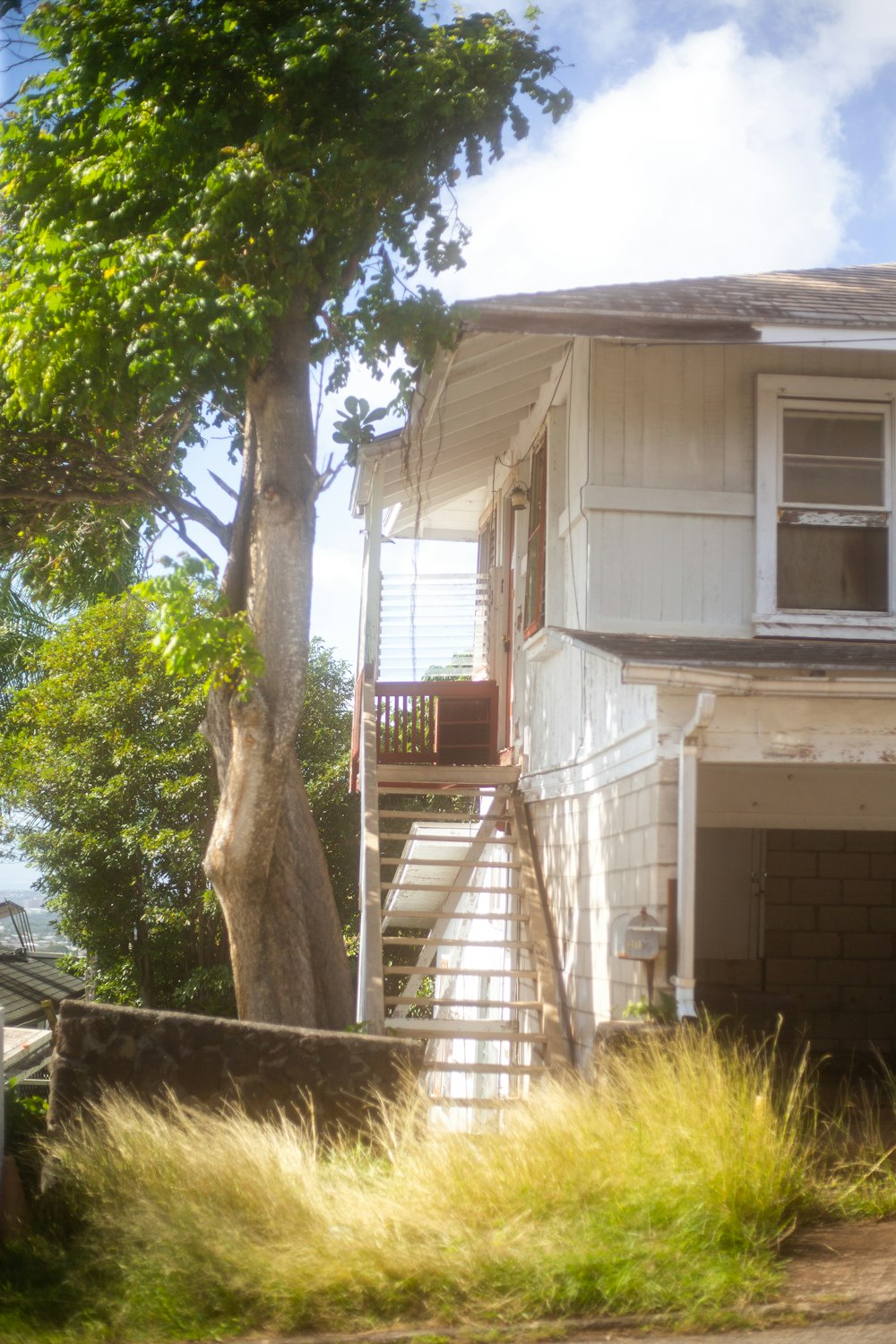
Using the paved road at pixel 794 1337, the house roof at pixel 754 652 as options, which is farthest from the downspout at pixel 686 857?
the paved road at pixel 794 1337

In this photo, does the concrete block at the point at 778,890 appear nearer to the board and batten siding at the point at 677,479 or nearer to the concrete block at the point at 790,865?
the concrete block at the point at 790,865

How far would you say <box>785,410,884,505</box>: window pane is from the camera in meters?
8.73

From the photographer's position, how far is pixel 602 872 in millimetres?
8523

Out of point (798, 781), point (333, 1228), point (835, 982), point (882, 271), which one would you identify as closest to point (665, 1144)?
point (333, 1228)

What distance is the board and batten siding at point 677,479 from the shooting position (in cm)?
859

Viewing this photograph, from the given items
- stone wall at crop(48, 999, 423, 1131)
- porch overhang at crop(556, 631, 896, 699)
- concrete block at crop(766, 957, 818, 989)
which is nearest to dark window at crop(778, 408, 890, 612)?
porch overhang at crop(556, 631, 896, 699)

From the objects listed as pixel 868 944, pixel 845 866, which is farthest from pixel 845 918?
pixel 845 866

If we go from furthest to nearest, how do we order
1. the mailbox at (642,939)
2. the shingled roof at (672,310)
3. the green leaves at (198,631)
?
the green leaves at (198,631), the shingled roof at (672,310), the mailbox at (642,939)

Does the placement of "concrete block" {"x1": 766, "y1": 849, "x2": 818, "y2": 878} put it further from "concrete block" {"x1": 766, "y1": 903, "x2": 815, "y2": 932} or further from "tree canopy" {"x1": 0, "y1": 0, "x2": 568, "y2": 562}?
"tree canopy" {"x1": 0, "y1": 0, "x2": 568, "y2": 562}

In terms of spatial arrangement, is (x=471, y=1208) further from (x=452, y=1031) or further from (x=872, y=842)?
(x=872, y=842)

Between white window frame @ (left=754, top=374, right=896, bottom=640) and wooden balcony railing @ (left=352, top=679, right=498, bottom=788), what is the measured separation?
13.7 ft

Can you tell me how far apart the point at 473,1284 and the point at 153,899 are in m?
16.3

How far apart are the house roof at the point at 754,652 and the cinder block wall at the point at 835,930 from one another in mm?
2623

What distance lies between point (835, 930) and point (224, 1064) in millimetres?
5869
